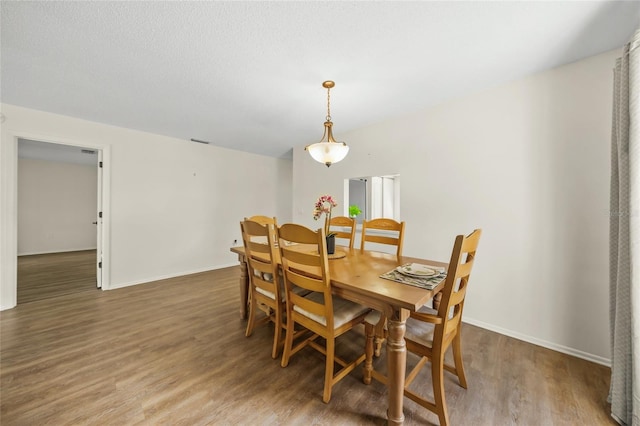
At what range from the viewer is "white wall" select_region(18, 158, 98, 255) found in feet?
18.2

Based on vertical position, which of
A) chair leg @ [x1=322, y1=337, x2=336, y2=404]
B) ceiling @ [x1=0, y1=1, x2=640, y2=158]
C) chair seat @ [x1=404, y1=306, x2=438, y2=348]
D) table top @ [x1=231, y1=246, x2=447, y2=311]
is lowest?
chair leg @ [x1=322, y1=337, x2=336, y2=404]

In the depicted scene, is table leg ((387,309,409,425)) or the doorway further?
the doorway

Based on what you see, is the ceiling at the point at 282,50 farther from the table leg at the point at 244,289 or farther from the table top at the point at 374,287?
the table leg at the point at 244,289

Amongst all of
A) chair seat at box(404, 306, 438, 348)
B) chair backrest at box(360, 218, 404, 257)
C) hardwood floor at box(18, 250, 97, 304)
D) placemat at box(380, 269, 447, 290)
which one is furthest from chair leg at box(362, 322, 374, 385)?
hardwood floor at box(18, 250, 97, 304)

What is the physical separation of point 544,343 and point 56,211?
9513 millimetres

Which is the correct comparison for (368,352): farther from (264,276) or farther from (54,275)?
(54,275)

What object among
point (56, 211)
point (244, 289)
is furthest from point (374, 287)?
point (56, 211)

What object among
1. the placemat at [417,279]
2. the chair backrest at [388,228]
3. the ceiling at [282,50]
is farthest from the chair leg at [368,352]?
the ceiling at [282,50]

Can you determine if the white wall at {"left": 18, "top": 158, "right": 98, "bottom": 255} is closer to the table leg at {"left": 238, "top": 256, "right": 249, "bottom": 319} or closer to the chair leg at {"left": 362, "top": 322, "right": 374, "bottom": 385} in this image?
the table leg at {"left": 238, "top": 256, "right": 249, "bottom": 319}

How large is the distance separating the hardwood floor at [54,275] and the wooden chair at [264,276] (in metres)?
2.99

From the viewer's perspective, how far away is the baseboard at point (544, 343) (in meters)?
1.82

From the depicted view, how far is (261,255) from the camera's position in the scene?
1928mm

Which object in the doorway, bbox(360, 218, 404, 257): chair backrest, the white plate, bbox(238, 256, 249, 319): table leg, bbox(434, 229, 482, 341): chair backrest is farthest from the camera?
the doorway

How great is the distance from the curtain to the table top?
96cm
